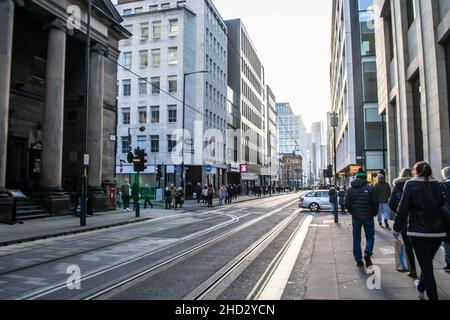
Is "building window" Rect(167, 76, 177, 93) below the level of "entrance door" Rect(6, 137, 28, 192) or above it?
above

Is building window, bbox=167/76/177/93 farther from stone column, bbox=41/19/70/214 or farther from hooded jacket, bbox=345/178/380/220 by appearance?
hooded jacket, bbox=345/178/380/220

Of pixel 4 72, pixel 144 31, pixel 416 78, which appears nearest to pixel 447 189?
pixel 416 78

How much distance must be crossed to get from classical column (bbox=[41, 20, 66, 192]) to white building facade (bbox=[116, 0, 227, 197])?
83.2ft

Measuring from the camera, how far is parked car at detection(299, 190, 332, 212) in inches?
1033

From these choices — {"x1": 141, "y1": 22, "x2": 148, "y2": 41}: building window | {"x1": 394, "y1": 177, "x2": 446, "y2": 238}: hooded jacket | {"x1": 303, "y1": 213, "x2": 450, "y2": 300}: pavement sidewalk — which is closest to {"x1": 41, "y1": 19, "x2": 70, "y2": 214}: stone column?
{"x1": 303, "y1": 213, "x2": 450, "y2": 300}: pavement sidewalk

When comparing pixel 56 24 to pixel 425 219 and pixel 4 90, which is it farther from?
pixel 425 219

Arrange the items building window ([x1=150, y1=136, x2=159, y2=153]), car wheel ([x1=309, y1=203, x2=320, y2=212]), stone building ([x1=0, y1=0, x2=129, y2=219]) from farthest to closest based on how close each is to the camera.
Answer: building window ([x1=150, y1=136, x2=159, y2=153]) < car wheel ([x1=309, y1=203, x2=320, y2=212]) < stone building ([x1=0, y1=0, x2=129, y2=219])

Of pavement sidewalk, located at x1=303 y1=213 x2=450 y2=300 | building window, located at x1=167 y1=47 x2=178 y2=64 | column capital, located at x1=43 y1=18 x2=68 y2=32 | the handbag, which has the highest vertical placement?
building window, located at x1=167 y1=47 x2=178 y2=64

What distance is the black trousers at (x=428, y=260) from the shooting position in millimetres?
4902

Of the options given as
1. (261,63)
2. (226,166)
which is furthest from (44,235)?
(261,63)

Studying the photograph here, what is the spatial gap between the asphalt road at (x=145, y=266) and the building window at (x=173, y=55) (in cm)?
3743

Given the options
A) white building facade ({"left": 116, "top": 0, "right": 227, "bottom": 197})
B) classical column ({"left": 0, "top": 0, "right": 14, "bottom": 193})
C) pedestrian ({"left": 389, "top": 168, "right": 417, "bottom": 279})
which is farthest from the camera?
white building facade ({"left": 116, "top": 0, "right": 227, "bottom": 197})

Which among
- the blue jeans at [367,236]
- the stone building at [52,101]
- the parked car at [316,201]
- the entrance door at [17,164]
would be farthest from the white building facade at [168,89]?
the blue jeans at [367,236]

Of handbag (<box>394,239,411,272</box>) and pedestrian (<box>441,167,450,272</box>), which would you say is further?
handbag (<box>394,239,411,272</box>)
